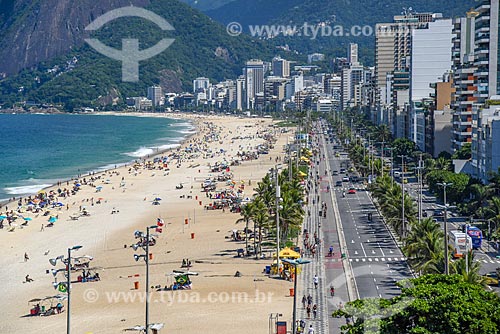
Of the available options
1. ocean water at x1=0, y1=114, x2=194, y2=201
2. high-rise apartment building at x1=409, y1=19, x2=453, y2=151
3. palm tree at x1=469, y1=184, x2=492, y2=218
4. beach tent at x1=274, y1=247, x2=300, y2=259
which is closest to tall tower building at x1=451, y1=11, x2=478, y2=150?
palm tree at x1=469, y1=184, x2=492, y2=218

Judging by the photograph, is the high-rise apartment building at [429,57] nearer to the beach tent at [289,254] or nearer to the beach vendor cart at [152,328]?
the beach tent at [289,254]

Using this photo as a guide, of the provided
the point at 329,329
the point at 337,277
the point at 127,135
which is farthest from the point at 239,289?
the point at 127,135

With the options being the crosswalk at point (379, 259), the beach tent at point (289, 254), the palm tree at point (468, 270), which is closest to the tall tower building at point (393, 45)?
the crosswalk at point (379, 259)

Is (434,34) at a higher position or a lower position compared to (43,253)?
higher

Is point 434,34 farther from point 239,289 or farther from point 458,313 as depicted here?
point 458,313

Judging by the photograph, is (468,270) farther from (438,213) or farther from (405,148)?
(405,148)

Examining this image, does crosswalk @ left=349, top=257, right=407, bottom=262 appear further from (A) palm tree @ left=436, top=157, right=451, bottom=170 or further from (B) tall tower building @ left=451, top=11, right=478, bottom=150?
(B) tall tower building @ left=451, top=11, right=478, bottom=150
